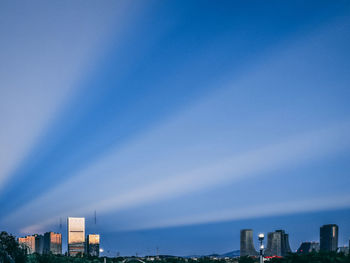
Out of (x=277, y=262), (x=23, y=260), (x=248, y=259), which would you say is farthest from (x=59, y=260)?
(x=248, y=259)

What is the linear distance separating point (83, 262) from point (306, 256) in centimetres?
Result: 4724

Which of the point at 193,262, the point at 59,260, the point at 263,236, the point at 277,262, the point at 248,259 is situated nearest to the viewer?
the point at 263,236

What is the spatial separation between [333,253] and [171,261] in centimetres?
7161

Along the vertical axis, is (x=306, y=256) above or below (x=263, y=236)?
below

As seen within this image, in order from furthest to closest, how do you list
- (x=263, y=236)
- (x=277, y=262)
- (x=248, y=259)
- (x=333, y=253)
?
(x=248, y=259)
(x=277, y=262)
(x=333, y=253)
(x=263, y=236)

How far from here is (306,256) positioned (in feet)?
166

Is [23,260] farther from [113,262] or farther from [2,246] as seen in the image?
[113,262]

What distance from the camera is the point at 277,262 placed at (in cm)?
5441

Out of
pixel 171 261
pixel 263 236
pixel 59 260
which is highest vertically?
pixel 263 236

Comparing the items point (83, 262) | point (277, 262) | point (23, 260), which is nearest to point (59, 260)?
point (83, 262)

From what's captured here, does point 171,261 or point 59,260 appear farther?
point 171,261

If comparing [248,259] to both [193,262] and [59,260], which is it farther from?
[59,260]

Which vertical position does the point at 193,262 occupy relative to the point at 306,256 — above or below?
below

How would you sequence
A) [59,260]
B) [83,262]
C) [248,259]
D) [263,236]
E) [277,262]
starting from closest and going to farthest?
[263,236] < [277,262] < [59,260] < [83,262] < [248,259]
